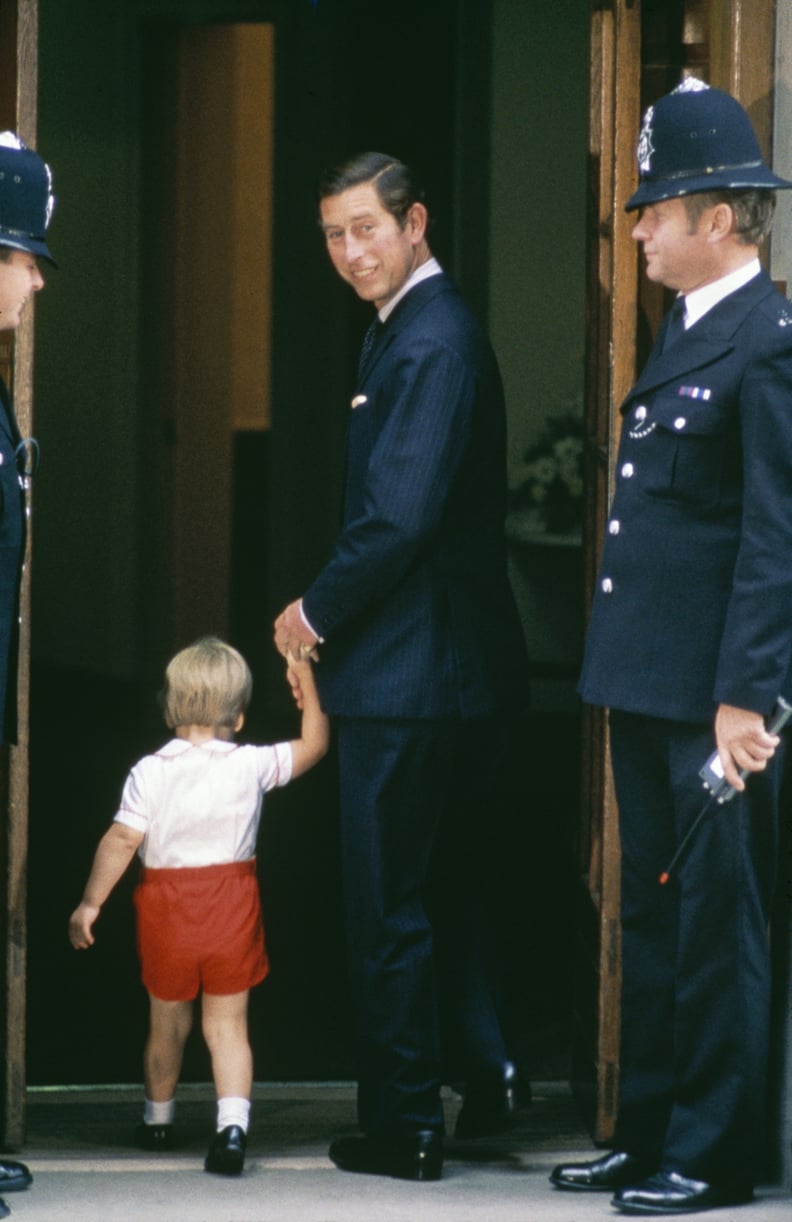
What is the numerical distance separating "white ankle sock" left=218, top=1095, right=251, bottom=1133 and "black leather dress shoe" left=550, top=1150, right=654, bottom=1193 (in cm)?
56

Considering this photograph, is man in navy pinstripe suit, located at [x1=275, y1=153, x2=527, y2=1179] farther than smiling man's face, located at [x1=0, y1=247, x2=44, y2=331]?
Yes

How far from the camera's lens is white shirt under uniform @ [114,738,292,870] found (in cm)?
367

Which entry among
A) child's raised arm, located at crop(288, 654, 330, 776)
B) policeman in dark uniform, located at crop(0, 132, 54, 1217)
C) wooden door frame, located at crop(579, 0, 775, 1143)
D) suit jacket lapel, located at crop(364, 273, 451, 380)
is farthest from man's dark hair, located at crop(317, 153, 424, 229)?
child's raised arm, located at crop(288, 654, 330, 776)

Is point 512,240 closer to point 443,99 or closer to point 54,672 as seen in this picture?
point 443,99

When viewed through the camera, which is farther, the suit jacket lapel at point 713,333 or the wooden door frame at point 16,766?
the wooden door frame at point 16,766

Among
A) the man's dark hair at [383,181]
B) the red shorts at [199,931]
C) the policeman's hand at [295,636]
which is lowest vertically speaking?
the red shorts at [199,931]

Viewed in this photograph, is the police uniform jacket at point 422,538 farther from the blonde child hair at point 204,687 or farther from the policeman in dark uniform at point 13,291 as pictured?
the policeman in dark uniform at point 13,291

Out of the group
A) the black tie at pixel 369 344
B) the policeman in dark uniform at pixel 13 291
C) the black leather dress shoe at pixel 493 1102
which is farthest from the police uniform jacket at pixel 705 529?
the policeman in dark uniform at pixel 13 291

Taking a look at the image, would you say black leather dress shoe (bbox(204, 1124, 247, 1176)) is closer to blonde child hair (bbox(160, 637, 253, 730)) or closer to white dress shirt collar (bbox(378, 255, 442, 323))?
blonde child hair (bbox(160, 637, 253, 730))

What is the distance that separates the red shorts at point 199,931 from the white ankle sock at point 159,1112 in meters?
0.23

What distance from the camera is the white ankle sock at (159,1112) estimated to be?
379 cm

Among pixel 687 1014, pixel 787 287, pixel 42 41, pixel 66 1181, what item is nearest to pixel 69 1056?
pixel 66 1181

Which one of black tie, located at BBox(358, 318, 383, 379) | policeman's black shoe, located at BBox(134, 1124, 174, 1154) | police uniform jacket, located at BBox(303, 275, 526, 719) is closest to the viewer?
police uniform jacket, located at BBox(303, 275, 526, 719)

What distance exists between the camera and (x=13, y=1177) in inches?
137
